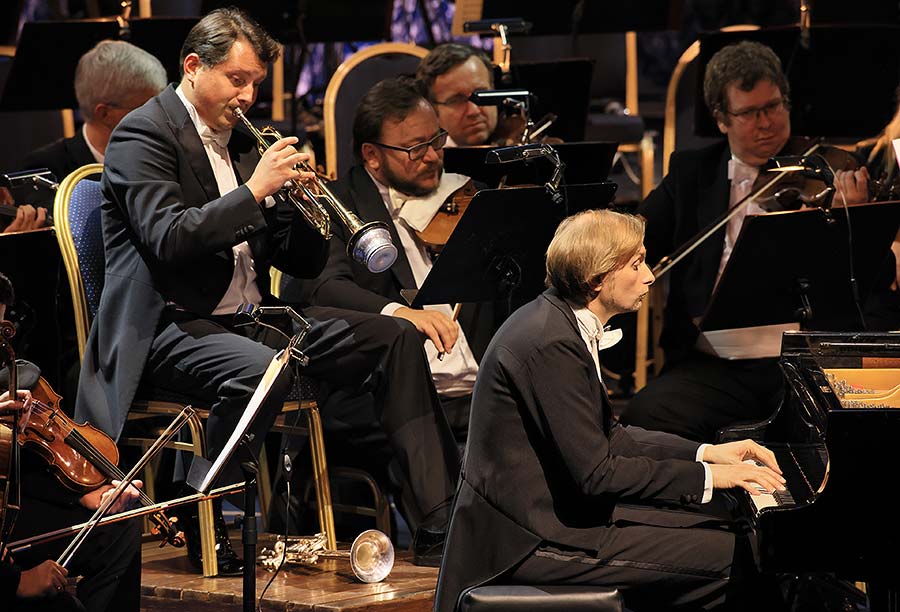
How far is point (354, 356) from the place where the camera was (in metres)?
3.70

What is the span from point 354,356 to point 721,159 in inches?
60.6

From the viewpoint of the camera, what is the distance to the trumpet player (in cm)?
355

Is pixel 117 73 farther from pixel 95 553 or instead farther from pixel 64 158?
pixel 95 553

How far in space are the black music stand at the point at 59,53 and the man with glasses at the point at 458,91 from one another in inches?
40.1

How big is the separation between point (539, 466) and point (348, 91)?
2.37m

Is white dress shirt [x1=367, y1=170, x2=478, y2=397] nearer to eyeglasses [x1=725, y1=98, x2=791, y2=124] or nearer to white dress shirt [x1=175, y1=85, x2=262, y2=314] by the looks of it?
white dress shirt [x1=175, y1=85, x2=262, y2=314]

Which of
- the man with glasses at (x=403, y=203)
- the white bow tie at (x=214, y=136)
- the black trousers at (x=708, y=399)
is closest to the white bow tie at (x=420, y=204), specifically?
the man with glasses at (x=403, y=203)

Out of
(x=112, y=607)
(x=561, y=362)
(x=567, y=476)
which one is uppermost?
(x=561, y=362)

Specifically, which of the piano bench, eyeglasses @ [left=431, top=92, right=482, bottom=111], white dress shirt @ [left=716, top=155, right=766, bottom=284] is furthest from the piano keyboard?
eyeglasses @ [left=431, top=92, right=482, bottom=111]

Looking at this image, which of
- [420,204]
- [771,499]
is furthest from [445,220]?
[771,499]

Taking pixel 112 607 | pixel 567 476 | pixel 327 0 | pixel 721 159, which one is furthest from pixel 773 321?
pixel 327 0

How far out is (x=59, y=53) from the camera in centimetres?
503

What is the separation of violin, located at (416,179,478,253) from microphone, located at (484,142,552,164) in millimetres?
544

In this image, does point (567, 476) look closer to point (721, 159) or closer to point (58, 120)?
point (721, 159)
